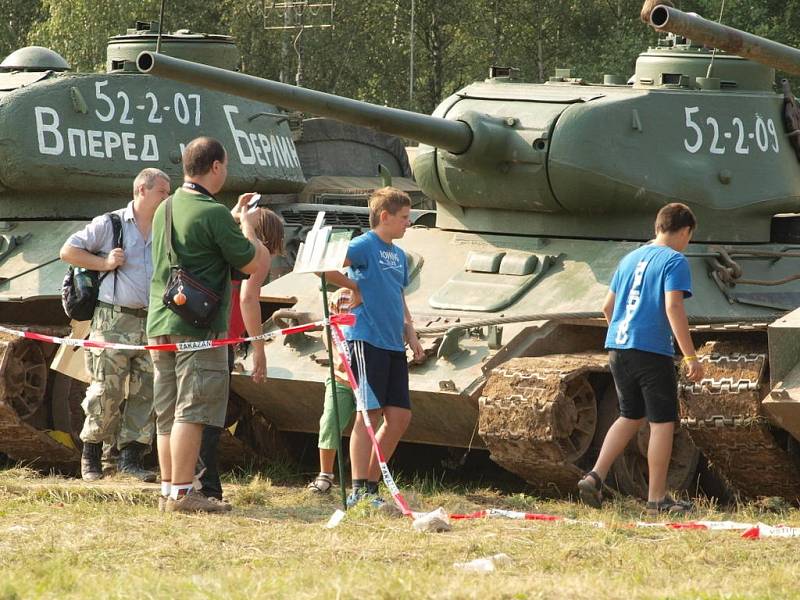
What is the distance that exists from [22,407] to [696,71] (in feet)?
16.6

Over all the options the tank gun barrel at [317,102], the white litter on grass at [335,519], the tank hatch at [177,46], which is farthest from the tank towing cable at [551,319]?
the tank hatch at [177,46]

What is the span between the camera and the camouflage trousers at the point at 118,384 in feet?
33.8

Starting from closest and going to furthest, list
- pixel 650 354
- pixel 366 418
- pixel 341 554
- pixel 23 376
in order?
pixel 341 554
pixel 366 418
pixel 650 354
pixel 23 376

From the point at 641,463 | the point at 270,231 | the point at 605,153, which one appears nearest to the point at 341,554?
the point at 270,231

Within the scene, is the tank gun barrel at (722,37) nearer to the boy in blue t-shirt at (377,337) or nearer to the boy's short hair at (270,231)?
the boy in blue t-shirt at (377,337)

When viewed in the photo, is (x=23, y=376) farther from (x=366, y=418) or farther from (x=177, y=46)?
(x=177, y=46)

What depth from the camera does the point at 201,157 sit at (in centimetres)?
866

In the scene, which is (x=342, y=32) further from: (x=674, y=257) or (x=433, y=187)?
(x=674, y=257)

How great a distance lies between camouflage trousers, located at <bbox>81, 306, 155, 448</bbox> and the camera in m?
10.3

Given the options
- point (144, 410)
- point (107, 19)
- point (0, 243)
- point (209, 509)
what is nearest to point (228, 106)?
point (0, 243)

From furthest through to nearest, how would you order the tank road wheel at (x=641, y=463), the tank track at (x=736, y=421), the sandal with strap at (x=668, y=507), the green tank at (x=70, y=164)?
1. the green tank at (x=70, y=164)
2. the tank road wheel at (x=641, y=463)
3. the tank track at (x=736, y=421)
4. the sandal with strap at (x=668, y=507)

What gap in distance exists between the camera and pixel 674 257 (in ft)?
29.2

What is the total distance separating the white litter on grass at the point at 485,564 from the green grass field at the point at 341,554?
56mm

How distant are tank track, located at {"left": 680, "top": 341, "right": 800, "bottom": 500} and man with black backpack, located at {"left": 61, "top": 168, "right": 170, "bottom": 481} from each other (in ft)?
10.8
